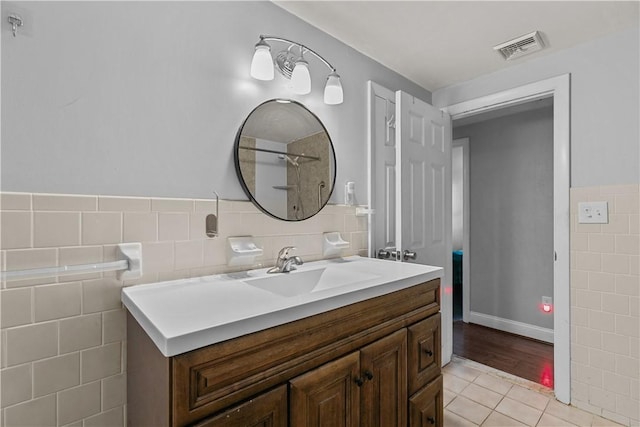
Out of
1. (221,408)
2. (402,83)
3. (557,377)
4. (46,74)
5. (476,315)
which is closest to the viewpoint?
(221,408)

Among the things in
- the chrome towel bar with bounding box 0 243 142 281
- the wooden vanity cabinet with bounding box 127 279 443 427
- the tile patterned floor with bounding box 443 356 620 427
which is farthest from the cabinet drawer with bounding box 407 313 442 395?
the chrome towel bar with bounding box 0 243 142 281

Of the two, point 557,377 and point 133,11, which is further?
point 557,377

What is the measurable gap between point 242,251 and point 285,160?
19.4 inches

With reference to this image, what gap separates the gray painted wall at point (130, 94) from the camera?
938 mm

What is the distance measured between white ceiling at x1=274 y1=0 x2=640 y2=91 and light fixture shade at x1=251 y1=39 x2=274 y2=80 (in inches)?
14.1

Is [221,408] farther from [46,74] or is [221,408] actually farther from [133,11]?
[133,11]

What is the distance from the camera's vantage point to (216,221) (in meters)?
1.30

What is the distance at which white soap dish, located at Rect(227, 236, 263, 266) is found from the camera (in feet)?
4.34

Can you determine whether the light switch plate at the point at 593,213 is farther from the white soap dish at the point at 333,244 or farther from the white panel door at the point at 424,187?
the white soap dish at the point at 333,244

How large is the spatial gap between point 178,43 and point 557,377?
2.74 meters

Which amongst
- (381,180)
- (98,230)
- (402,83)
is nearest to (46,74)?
(98,230)

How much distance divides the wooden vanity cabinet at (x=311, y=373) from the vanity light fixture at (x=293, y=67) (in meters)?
1.03

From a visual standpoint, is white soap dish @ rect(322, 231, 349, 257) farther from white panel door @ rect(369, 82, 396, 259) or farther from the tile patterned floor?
the tile patterned floor

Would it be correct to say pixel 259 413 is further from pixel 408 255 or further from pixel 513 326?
pixel 513 326
